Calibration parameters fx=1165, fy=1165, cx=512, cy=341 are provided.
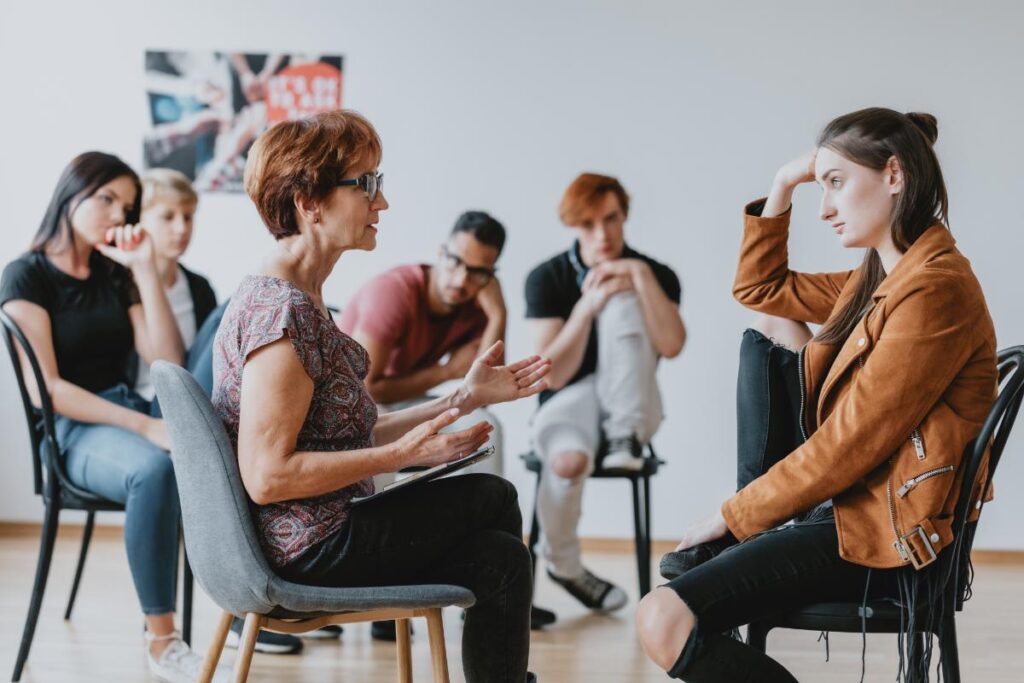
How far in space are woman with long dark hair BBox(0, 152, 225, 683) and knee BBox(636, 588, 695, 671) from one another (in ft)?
4.31

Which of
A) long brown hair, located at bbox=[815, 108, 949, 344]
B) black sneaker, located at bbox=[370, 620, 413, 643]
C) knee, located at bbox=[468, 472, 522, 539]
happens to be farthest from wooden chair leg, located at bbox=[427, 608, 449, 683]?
black sneaker, located at bbox=[370, 620, 413, 643]

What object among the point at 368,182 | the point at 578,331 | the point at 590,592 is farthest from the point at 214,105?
the point at 368,182


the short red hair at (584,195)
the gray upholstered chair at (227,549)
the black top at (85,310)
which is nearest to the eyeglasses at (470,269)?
the short red hair at (584,195)

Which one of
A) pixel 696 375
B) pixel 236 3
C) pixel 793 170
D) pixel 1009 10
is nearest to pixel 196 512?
pixel 793 170

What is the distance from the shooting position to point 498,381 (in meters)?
1.96

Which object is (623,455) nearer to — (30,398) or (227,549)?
(30,398)

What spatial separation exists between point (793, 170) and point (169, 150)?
10.2 feet

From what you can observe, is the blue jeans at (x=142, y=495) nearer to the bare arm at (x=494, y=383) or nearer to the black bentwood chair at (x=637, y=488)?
the bare arm at (x=494, y=383)

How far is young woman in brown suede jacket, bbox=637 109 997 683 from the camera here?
1.64 metres

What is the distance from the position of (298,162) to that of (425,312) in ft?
4.97

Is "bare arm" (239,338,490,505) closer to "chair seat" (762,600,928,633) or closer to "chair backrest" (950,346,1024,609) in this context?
"chair seat" (762,600,928,633)

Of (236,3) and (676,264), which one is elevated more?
(236,3)

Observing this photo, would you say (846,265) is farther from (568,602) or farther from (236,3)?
(236,3)

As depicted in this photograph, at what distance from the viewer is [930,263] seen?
5.51 ft
